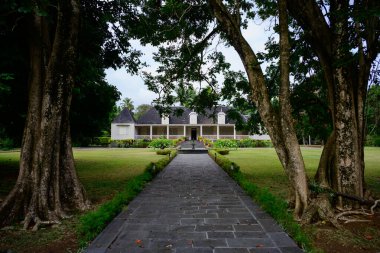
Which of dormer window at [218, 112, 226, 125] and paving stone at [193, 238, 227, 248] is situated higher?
dormer window at [218, 112, 226, 125]

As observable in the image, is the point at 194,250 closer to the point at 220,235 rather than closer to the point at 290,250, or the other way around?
→ the point at 220,235

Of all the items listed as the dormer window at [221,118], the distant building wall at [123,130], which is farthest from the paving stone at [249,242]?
the distant building wall at [123,130]

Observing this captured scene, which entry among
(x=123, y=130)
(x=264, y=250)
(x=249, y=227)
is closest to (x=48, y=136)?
(x=249, y=227)

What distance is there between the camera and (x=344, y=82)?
21.0 ft

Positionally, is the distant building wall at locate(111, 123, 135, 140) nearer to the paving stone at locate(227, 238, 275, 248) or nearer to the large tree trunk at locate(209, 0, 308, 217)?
the large tree trunk at locate(209, 0, 308, 217)

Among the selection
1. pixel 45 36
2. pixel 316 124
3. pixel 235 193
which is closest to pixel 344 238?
pixel 235 193

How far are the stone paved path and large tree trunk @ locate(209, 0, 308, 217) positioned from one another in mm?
944

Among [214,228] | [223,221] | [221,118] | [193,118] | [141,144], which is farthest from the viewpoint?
[193,118]

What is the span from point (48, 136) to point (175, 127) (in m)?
46.1

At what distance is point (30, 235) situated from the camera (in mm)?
4816

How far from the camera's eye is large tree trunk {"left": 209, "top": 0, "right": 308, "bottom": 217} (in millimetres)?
5871

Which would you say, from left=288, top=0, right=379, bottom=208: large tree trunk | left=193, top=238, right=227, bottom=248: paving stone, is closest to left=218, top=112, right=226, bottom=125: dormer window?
left=288, top=0, right=379, bottom=208: large tree trunk

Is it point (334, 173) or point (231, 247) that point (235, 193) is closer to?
point (334, 173)

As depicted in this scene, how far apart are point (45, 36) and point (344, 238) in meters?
7.47
